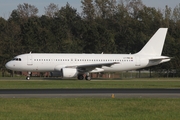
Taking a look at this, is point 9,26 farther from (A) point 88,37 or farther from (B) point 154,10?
(B) point 154,10

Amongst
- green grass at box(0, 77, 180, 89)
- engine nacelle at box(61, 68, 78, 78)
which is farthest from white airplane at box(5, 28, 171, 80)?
green grass at box(0, 77, 180, 89)

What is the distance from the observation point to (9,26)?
10038 cm

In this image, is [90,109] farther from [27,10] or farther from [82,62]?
[27,10]

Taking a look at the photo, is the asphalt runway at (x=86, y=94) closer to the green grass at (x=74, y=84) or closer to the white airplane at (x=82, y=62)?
the green grass at (x=74, y=84)

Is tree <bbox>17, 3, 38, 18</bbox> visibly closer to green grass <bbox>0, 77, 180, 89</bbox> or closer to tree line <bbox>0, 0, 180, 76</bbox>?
tree line <bbox>0, 0, 180, 76</bbox>

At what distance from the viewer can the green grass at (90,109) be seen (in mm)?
17297

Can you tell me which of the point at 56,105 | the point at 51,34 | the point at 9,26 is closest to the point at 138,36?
the point at 51,34

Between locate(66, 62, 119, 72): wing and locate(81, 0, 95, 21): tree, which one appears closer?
locate(66, 62, 119, 72): wing

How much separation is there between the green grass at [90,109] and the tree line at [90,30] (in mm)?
48499

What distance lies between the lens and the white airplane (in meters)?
54.9

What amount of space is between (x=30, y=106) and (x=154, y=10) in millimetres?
96079

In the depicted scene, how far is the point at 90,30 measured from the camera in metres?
84.2

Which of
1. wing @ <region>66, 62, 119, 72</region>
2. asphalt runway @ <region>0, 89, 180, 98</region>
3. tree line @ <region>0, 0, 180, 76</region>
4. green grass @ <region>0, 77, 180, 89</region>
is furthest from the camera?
tree line @ <region>0, 0, 180, 76</region>

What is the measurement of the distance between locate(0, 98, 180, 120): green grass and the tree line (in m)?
48.5
